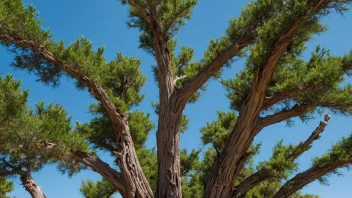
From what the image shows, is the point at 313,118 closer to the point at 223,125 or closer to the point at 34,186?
the point at 223,125

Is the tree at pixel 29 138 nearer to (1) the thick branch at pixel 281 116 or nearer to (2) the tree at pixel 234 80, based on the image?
(2) the tree at pixel 234 80

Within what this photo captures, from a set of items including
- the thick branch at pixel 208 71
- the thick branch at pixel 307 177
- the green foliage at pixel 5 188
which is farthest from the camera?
the green foliage at pixel 5 188

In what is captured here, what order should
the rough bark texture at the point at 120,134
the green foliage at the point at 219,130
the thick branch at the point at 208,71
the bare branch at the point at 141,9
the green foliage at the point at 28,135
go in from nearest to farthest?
the green foliage at the point at 28,135
the rough bark texture at the point at 120,134
the bare branch at the point at 141,9
the thick branch at the point at 208,71
the green foliage at the point at 219,130

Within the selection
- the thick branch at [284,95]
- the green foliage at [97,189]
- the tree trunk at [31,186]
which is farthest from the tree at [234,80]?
the green foliage at [97,189]

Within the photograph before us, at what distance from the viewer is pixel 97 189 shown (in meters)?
8.31

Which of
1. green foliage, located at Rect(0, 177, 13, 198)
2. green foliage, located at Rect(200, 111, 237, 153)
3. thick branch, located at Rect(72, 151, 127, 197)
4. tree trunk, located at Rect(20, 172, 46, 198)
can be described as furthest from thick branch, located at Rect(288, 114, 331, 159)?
green foliage, located at Rect(0, 177, 13, 198)

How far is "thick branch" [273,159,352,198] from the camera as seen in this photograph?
4.53 metres

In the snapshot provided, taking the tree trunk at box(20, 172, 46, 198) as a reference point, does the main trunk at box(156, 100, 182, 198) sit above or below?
above

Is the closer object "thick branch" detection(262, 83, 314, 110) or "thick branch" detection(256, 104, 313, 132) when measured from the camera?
"thick branch" detection(262, 83, 314, 110)

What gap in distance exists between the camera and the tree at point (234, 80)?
4172 millimetres

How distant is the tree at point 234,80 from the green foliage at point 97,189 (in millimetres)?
3270

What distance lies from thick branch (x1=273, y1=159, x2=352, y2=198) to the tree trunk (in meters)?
3.14

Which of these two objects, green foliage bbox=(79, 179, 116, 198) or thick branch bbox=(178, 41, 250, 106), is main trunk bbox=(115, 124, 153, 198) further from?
green foliage bbox=(79, 179, 116, 198)

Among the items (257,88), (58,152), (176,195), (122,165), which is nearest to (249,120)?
(257,88)
